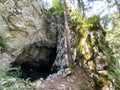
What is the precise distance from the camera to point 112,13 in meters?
12.7

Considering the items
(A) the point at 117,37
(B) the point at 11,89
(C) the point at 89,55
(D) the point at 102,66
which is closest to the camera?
(B) the point at 11,89

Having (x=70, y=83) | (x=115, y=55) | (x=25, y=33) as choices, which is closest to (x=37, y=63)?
(x=25, y=33)

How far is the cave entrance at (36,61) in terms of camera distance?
39.7ft

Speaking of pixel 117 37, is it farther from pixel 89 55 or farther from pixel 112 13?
pixel 89 55

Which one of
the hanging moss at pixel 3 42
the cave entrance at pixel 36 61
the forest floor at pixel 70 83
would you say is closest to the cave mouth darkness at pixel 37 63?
the cave entrance at pixel 36 61

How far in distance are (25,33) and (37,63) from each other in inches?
120

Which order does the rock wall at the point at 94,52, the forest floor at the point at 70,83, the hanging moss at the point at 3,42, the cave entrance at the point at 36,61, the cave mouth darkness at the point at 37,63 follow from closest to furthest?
the hanging moss at the point at 3,42 → the forest floor at the point at 70,83 → the rock wall at the point at 94,52 → the cave entrance at the point at 36,61 → the cave mouth darkness at the point at 37,63

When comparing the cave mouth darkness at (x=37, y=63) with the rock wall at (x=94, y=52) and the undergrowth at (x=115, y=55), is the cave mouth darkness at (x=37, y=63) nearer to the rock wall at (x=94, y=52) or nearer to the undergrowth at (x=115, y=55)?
the rock wall at (x=94, y=52)

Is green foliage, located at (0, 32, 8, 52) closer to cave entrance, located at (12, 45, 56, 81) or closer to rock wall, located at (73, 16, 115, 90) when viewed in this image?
rock wall, located at (73, 16, 115, 90)

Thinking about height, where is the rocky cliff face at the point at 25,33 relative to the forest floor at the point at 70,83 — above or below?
above

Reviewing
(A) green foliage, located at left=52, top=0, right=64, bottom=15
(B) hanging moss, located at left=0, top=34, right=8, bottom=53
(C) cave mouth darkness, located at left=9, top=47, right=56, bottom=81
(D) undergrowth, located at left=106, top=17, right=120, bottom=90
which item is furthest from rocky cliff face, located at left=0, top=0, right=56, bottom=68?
(D) undergrowth, located at left=106, top=17, right=120, bottom=90

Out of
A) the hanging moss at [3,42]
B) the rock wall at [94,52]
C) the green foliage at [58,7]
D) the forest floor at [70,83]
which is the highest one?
the green foliage at [58,7]

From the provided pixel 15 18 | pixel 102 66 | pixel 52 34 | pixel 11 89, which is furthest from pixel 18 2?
pixel 11 89

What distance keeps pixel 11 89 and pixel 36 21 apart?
861 cm
